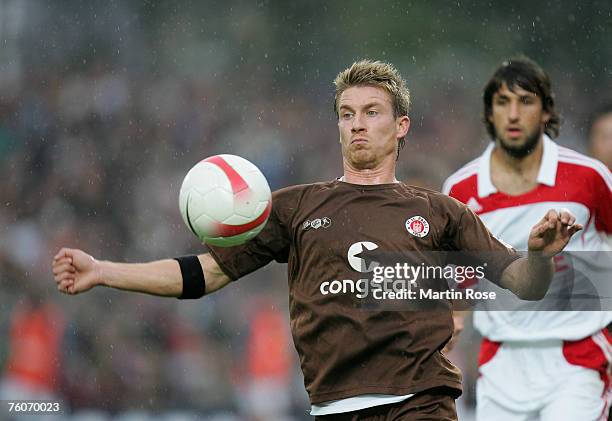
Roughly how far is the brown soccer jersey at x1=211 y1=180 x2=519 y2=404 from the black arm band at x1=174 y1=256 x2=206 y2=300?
0.33 feet

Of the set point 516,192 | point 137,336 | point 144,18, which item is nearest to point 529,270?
point 516,192

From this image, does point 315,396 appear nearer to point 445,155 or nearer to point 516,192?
point 516,192

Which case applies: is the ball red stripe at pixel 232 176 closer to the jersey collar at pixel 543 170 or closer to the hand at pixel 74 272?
the hand at pixel 74 272

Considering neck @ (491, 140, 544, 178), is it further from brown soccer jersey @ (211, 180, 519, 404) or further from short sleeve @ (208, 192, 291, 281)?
short sleeve @ (208, 192, 291, 281)

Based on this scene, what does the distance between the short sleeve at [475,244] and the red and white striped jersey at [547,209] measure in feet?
6.12

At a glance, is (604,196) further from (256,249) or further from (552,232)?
(256,249)

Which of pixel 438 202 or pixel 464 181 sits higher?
pixel 464 181

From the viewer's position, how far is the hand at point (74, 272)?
4.48m

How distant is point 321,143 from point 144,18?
9.87 ft

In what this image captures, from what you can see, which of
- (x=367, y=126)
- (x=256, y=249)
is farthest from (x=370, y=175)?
(x=256, y=249)

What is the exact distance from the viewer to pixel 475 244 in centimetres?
470

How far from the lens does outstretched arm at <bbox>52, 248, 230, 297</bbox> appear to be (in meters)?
4.49

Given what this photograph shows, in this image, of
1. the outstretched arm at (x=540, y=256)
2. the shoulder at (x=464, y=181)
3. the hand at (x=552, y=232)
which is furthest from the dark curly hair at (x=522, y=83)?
the hand at (x=552, y=232)

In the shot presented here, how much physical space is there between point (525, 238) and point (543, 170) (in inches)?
17.4
